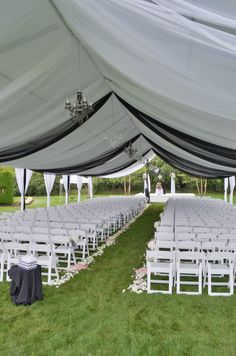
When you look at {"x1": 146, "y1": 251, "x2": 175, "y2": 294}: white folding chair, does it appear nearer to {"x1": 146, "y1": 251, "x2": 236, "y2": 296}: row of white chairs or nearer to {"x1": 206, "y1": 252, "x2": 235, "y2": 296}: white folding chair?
{"x1": 146, "y1": 251, "x2": 236, "y2": 296}: row of white chairs

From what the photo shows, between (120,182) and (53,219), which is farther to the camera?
(120,182)

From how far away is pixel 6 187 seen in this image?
2605 cm

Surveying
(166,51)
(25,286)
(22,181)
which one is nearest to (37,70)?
(166,51)

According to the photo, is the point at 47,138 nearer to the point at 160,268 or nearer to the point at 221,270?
the point at 160,268

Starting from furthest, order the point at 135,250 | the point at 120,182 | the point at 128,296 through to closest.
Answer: the point at 120,182
the point at 135,250
the point at 128,296

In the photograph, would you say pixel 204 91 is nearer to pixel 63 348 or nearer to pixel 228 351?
pixel 228 351

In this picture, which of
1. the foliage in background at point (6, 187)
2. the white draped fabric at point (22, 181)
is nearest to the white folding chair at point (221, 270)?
the white draped fabric at point (22, 181)

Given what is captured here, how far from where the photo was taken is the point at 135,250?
8469 millimetres

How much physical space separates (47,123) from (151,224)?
324 inches

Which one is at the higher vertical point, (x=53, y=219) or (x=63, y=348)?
(x=53, y=219)

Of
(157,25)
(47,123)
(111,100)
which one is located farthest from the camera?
(111,100)

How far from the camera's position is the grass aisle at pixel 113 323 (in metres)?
3.59

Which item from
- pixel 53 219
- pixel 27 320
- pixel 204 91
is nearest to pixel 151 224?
pixel 53 219

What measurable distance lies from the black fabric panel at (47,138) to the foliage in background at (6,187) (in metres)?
17.4
